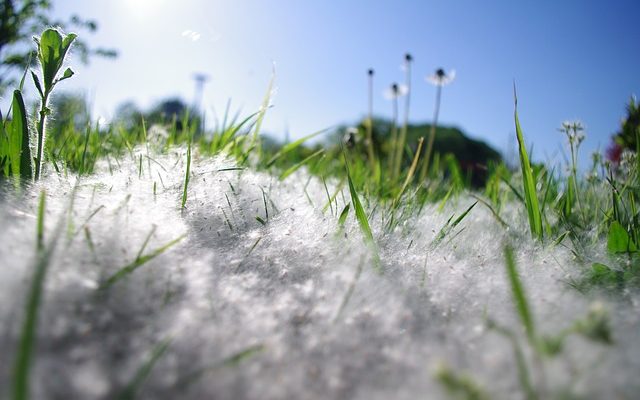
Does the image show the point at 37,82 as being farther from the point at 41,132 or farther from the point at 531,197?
the point at 531,197

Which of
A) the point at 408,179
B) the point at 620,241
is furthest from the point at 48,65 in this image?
the point at 620,241

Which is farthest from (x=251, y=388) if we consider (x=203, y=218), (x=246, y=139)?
(x=246, y=139)

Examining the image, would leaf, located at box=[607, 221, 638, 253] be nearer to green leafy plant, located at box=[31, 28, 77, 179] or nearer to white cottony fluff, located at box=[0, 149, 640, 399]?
white cottony fluff, located at box=[0, 149, 640, 399]

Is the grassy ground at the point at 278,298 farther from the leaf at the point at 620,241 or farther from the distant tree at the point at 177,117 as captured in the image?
the distant tree at the point at 177,117

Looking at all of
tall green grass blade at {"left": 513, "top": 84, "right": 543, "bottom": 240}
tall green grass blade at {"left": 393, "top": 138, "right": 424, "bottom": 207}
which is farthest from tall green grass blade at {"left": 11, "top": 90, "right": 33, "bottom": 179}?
A: tall green grass blade at {"left": 513, "top": 84, "right": 543, "bottom": 240}

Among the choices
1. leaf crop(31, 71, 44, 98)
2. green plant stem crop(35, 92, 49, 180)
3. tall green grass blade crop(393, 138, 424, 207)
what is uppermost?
leaf crop(31, 71, 44, 98)
